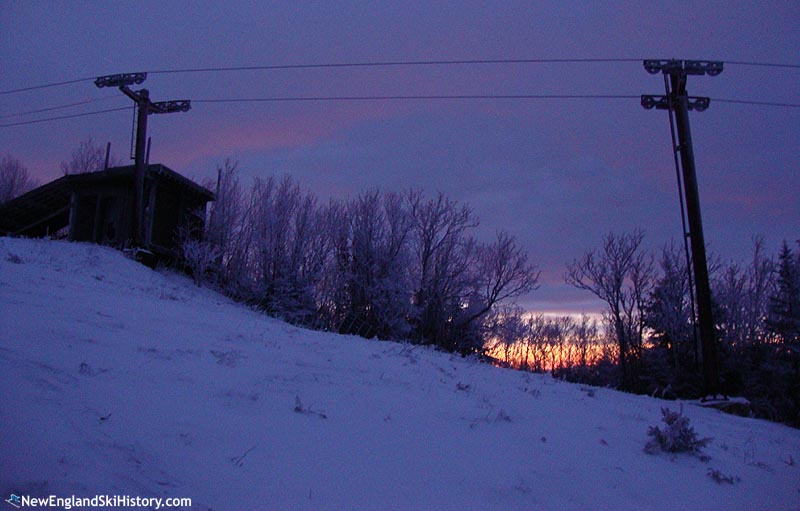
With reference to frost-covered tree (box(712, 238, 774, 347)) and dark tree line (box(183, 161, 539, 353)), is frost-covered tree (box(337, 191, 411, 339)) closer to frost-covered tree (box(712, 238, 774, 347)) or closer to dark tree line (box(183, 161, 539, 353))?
dark tree line (box(183, 161, 539, 353))

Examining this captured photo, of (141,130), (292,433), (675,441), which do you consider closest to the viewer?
(292,433)

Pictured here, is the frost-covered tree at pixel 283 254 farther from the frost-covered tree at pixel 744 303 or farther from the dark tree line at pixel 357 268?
the frost-covered tree at pixel 744 303

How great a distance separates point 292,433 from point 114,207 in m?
26.4

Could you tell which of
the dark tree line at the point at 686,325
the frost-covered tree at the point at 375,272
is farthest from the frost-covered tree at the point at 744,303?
the frost-covered tree at the point at 375,272

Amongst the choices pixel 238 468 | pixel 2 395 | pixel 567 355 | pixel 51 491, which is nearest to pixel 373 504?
pixel 238 468

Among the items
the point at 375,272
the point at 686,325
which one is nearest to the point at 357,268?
the point at 375,272

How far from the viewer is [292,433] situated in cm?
467

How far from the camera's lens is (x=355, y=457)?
452cm

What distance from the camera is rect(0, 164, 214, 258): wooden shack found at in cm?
2550

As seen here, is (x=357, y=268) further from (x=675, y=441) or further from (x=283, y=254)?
(x=675, y=441)

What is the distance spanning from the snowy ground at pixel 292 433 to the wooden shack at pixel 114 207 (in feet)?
59.7

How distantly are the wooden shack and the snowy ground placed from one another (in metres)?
18.2

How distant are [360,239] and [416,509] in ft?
84.2

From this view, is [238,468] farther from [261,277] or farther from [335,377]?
[261,277]
